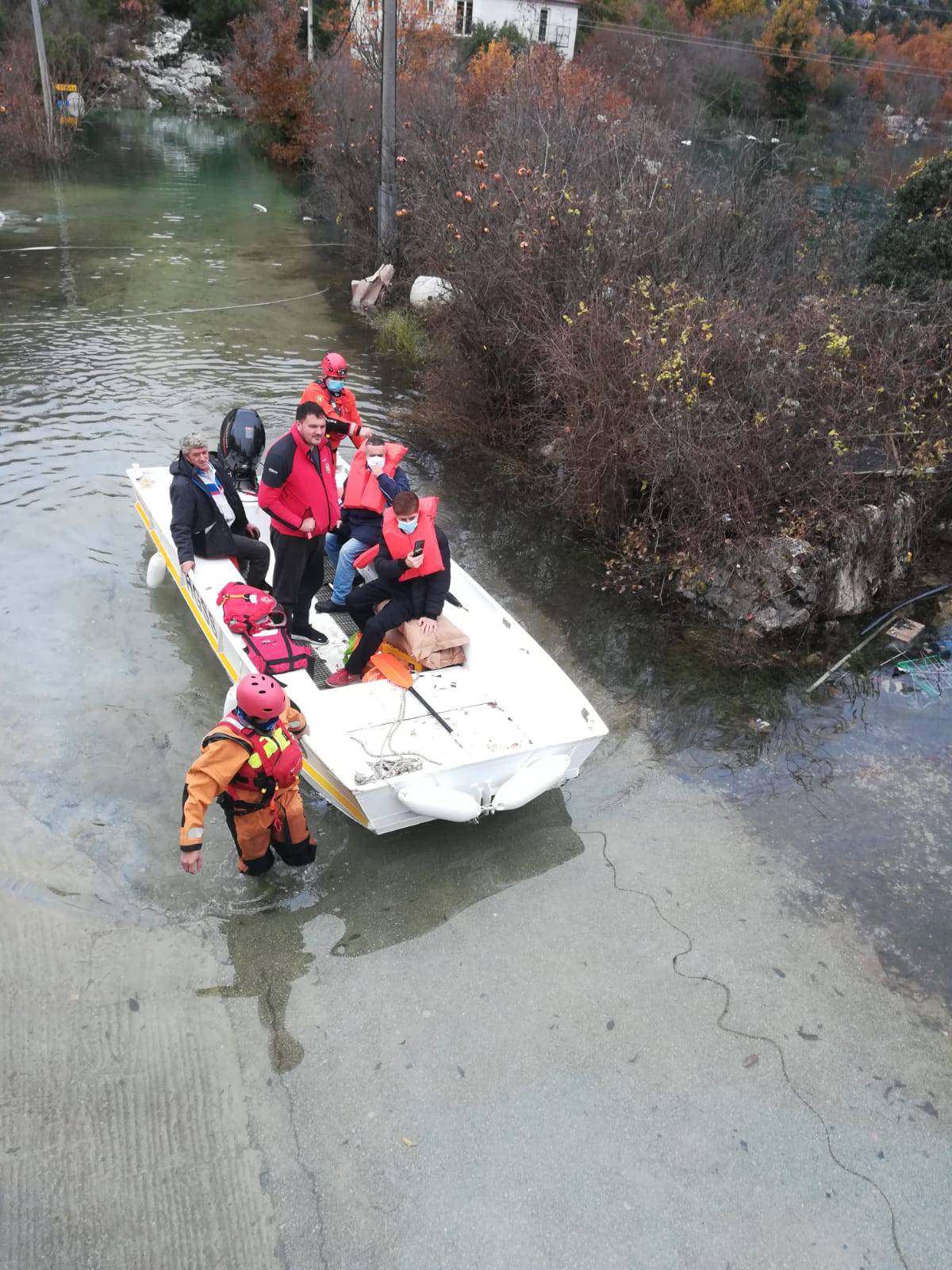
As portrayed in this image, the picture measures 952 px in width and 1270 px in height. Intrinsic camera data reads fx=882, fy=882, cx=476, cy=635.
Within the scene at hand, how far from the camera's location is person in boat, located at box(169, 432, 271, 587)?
6.21 meters

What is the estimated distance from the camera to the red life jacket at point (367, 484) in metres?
6.71

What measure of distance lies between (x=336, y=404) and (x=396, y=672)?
306 centimetres

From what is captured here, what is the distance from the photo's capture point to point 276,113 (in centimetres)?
3070

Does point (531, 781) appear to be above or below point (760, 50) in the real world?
below

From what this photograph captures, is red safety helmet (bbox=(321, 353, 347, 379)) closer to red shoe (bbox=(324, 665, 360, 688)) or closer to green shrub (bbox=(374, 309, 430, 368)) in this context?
red shoe (bbox=(324, 665, 360, 688))

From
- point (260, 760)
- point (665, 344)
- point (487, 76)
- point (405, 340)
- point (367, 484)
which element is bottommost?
point (405, 340)

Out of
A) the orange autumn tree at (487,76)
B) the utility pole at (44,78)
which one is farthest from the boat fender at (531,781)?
the utility pole at (44,78)

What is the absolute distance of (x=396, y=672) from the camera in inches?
233

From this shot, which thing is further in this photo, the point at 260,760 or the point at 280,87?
the point at 280,87

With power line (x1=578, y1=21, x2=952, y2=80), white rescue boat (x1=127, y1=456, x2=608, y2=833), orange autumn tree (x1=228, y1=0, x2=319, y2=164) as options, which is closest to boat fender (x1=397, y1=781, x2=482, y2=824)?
white rescue boat (x1=127, y1=456, x2=608, y2=833)

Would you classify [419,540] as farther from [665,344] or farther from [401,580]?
[665,344]

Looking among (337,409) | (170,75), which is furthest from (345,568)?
(170,75)

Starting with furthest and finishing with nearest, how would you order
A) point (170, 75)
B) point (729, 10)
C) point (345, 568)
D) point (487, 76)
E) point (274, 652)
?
point (729, 10), point (170, 75), point (487, 76), point (345, 568), point (274, 652)

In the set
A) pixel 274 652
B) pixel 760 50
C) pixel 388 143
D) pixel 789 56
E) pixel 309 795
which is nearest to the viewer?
pixel 274 652
